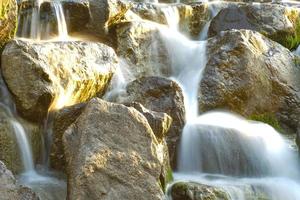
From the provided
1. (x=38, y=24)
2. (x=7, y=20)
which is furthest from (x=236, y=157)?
(x=38, y=24)

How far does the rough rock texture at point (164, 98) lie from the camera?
777 cm

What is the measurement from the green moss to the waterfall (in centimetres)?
338

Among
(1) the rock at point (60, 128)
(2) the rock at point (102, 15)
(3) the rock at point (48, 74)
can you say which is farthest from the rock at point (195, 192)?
(2) the rock at point (102, 15)

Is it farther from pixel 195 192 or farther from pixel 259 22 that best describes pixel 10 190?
pixel 259 22

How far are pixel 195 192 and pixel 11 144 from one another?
2235 millimetres

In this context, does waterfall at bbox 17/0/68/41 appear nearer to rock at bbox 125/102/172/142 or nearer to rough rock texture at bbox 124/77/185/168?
rough rock texture at bbox 124/77/185/168

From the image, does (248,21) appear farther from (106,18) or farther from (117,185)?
(117,185)

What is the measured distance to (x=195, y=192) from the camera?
6.33 metres

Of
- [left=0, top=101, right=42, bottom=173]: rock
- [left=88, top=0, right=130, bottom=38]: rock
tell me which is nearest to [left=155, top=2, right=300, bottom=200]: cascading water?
[left=0, top=101, right=42, bottom=173]: rock

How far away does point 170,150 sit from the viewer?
25.0 ft

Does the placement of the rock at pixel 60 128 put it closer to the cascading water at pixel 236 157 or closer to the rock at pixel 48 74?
the rock at pixel 48 74

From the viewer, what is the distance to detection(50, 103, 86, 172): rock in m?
6.77

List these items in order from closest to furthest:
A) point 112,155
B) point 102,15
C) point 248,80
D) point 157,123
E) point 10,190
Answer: point 10,190
point 112,155
point 157,123
point 248,80
point 102,15

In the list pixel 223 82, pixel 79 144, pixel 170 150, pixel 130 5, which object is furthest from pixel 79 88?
pixel 130 5
